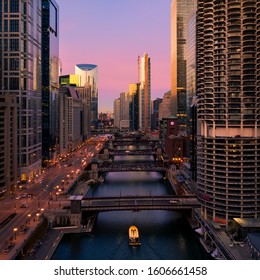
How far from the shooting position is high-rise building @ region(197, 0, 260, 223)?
37062 millimetres

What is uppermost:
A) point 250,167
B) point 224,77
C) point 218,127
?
point 224,77

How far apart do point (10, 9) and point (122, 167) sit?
126 ft

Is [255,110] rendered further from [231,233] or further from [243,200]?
[231,233]

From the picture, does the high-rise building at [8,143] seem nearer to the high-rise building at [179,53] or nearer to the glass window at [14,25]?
the glass window at [14,25]

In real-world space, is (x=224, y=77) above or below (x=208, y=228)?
above

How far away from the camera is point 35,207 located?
144 feet

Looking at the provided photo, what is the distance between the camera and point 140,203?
140 ft

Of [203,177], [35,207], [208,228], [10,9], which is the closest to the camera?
[208,228]

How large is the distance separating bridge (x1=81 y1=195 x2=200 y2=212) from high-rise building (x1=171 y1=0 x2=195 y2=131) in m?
83.6

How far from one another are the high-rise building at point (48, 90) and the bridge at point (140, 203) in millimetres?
39750

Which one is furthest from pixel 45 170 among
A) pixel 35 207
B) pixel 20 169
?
pixel 35 207

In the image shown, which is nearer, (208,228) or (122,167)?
(208,228)

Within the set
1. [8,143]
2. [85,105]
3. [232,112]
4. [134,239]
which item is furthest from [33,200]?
[85,105]

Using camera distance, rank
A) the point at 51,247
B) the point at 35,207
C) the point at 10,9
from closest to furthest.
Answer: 1. the point at 51,247
2. the point at 35,207
3. the point at 10,9
